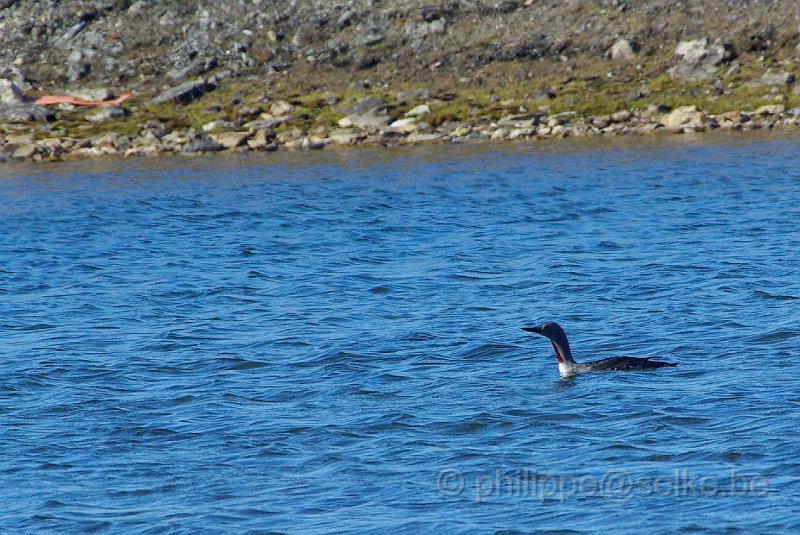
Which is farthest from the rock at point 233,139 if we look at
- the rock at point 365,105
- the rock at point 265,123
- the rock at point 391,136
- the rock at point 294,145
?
the rock at point 391,136

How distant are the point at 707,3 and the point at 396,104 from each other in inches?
707

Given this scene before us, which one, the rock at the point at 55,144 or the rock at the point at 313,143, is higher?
the rock at the point at 55,144

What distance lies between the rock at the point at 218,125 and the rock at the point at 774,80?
21663mm

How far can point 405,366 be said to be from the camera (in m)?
16.4

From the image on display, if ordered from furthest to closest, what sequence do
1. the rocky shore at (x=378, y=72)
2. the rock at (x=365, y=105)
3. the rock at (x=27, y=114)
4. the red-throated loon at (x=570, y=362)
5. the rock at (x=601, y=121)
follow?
the rock at (x=27, y=114), the rock at (x=365, y=105), the rocky shore at (x=378, y=72), the rock at (x=601, y=121), the red-throated loon at (x=570, y=362)

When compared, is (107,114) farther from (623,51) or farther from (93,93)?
(623,51)

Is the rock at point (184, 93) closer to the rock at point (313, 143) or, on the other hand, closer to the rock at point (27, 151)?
the rock at point (27, 151)

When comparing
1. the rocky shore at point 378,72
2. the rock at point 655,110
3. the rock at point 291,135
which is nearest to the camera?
the rock at point 655,110

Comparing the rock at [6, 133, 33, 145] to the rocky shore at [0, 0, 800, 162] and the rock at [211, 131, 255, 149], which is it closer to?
the rocky shore at [0, 0, 800, 162]

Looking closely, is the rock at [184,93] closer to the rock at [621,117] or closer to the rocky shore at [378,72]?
the rocky shore at [378,72]

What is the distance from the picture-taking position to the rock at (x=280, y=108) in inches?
2137

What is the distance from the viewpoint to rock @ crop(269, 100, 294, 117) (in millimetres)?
54281

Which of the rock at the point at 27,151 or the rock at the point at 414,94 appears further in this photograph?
the rock at the point at 414,94

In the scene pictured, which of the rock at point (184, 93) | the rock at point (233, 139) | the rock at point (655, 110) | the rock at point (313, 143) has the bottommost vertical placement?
the rock at point (655, 110)
